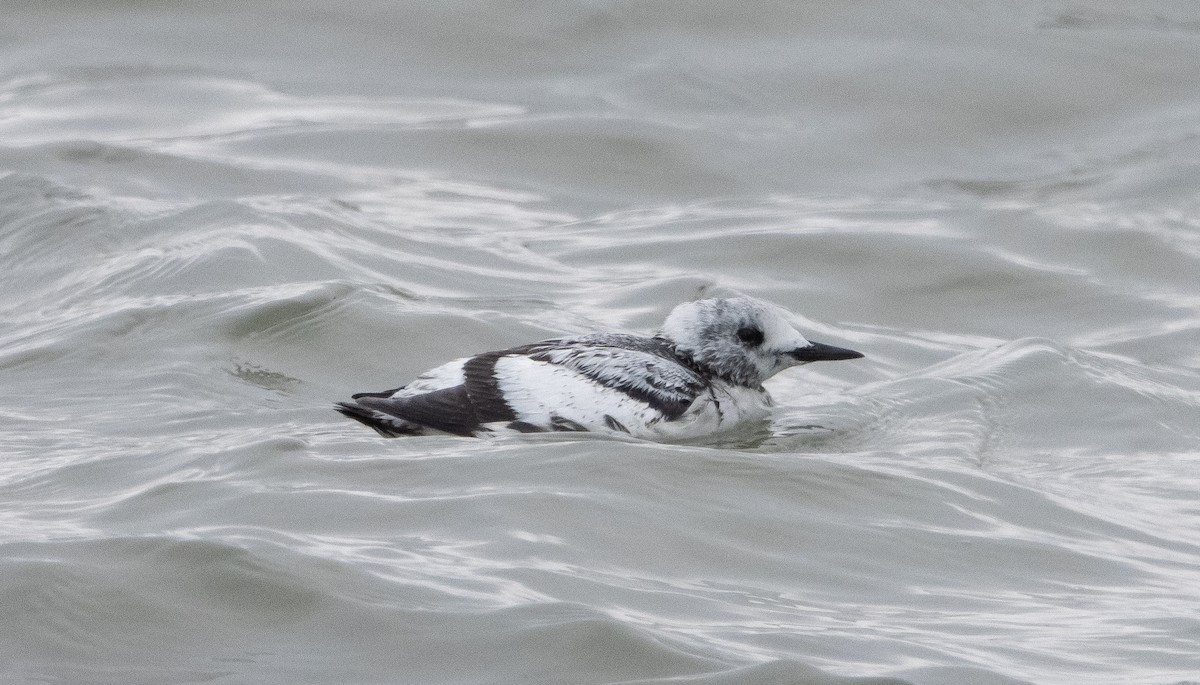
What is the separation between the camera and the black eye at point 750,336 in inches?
297

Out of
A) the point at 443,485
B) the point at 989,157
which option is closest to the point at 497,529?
A: the point at 443,485

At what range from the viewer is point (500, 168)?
1247 cm

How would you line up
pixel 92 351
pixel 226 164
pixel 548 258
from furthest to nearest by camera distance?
1. pixel 226 164
2. pixel 548 258
3. pixel 92 351

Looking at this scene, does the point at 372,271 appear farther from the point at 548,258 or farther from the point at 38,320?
the point at 38,320

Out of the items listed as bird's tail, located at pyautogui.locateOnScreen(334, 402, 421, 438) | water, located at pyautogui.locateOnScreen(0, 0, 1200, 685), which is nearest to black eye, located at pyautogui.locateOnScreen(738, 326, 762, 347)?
water, located at pyautogui.locateOnScreen(0, 0, 1200, 685)

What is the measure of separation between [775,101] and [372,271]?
4.82 meters

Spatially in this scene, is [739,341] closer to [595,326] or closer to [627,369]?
[627,369]

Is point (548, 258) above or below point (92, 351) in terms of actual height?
above

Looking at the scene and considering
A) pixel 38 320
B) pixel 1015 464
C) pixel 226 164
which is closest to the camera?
pixel 1015 464

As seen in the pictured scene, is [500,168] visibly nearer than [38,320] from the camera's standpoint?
No

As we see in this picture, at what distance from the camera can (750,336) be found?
24.8 feet

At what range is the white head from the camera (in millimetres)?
7543

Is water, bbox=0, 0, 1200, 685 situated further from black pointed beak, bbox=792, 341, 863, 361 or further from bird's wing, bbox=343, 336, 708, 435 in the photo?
black pointed beak, bbox=792, 341, 863, 361

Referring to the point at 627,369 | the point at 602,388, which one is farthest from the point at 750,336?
the point at 602,388
